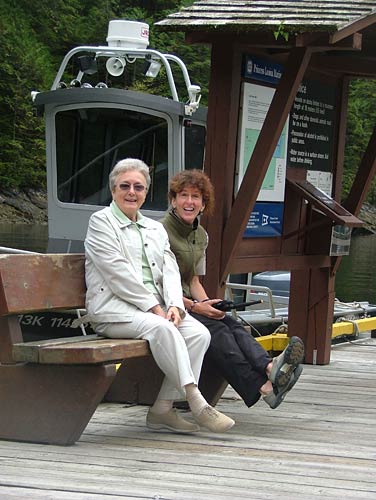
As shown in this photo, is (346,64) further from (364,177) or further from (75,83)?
(75,83)

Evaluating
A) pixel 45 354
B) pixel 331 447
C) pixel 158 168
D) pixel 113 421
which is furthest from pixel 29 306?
pixel 158 168

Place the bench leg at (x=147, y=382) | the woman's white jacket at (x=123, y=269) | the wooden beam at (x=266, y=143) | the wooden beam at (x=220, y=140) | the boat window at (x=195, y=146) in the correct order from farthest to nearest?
the boat window at (x=195, y=146), the wooden beam at (x=220, y=140), the wooden beam at (x=266, y=143), the bench leg at (x=147, y=382), the woman's white jacket at (x=123, y=269)

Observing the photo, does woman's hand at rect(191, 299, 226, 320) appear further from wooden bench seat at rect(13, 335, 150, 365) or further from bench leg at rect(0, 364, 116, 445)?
bench leg at rect(0, 364, 116, 445)

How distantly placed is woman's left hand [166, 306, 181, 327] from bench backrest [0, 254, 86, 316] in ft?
1.60

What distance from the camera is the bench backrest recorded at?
5680mm

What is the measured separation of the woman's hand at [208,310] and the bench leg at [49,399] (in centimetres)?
81

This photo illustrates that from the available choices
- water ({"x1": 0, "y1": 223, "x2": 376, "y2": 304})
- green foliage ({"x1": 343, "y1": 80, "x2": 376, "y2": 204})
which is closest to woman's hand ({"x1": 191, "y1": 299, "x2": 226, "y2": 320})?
water ({"x1": 0, "y1": 223, "x2": 376, "y2": 304})

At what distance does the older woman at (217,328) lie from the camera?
6.05 metres

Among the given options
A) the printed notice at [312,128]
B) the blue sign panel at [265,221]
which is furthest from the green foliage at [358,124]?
the blue sign panel at [265,221]

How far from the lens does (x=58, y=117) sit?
1091 centimetres

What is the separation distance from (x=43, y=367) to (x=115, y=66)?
5.99 metres

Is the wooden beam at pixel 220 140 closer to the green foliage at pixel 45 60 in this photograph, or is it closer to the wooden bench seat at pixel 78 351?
the wooden bench seat at pixel 78 351

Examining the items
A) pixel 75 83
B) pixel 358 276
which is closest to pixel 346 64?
pixel 75 83

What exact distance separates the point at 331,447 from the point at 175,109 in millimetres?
5087
